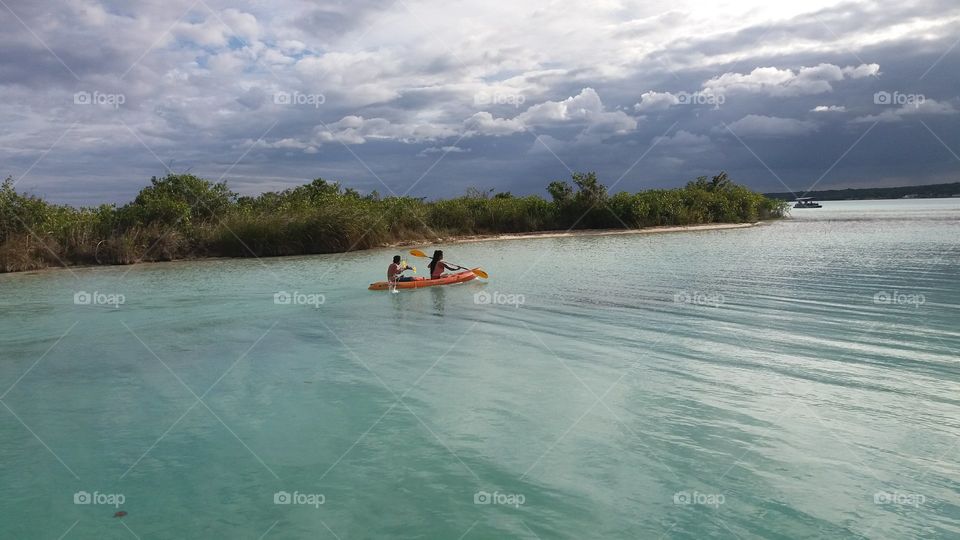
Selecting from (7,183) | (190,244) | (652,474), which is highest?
(7,183)

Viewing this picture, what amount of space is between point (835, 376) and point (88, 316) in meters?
16.6

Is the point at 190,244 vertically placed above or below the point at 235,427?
above

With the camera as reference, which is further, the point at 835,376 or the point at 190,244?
the point at 190,244

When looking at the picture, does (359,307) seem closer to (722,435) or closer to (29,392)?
(29,392)

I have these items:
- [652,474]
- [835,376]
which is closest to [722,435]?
[652,474]

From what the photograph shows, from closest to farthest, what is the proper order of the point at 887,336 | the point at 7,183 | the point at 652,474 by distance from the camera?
the point at 652,474
the point at 887,336
the point at 7,183

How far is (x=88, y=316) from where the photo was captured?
55.2 ft

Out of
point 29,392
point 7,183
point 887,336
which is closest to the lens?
point 29,392
